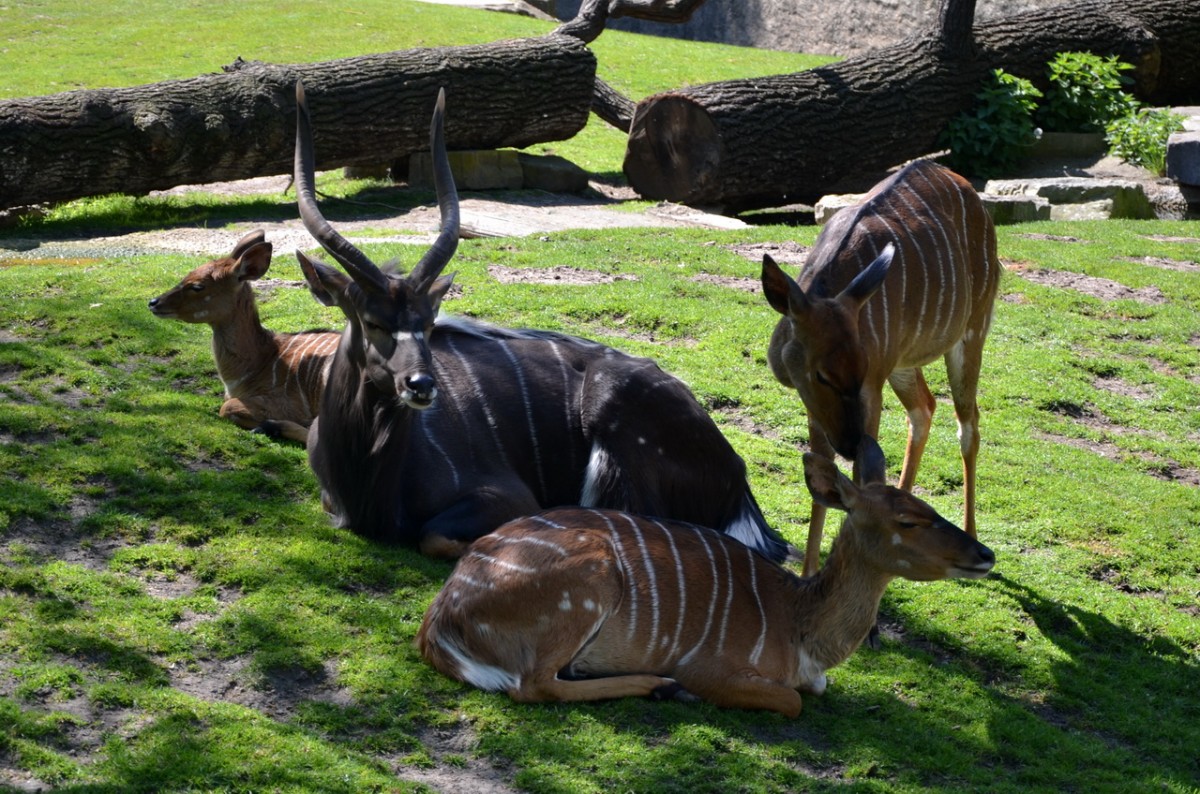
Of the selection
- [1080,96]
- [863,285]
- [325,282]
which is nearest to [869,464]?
[863,285]

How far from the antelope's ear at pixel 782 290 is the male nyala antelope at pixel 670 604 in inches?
21.7

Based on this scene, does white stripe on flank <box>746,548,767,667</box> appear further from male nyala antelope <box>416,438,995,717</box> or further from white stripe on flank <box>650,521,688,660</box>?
white stripe on flank <box>650,521,688,660</box>

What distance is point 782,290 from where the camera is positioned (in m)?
4.45

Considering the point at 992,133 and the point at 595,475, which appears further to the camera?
the point at 992,133

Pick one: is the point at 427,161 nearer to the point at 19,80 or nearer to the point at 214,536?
the point at 19,80

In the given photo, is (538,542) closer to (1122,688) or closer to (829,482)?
(829,482)

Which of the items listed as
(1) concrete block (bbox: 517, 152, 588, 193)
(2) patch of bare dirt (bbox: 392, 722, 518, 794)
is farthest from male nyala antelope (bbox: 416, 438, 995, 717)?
(1) concrete block (bbox: 517, 152, 588, 193)

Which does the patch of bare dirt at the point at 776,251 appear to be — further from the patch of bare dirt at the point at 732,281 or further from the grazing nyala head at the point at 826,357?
the grazing nyala head at the point at 826,357

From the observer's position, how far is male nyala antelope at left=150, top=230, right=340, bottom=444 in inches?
253

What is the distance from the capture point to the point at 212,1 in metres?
21.0

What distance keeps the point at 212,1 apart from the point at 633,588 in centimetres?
1926

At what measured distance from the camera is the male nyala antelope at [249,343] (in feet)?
21.1

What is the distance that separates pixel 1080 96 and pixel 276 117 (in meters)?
8.43

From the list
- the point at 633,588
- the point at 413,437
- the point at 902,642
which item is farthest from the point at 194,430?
the point at 902,642
